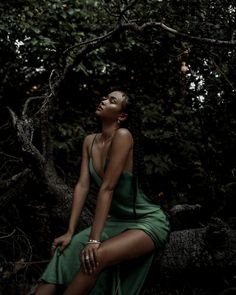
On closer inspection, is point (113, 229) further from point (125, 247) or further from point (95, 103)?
point (95, 103)

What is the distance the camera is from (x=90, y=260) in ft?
7.60

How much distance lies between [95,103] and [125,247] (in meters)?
4.02

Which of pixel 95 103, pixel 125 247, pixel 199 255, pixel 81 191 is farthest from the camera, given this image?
pixel 95 103

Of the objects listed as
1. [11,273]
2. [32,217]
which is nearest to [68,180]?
[32,217]

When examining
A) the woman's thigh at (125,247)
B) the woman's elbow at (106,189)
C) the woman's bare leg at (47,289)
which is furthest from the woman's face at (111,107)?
the woman's bare leg at (47,289)

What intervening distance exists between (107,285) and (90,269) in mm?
354

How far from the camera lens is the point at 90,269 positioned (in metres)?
2.31

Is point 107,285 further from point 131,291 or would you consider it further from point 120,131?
point 120,131

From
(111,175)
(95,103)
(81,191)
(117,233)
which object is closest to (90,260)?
(117,233)

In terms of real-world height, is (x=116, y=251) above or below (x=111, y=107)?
below

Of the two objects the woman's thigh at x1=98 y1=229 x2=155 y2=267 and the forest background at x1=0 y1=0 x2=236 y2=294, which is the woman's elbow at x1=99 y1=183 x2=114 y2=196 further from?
the forest background at x1=0 y1=0 x2=236 y2=294

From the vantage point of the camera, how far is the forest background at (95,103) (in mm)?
4062

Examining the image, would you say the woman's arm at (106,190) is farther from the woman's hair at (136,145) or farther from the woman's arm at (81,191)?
the woman's arm at (81,191)

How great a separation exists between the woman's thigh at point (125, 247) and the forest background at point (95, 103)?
1.18 metres
